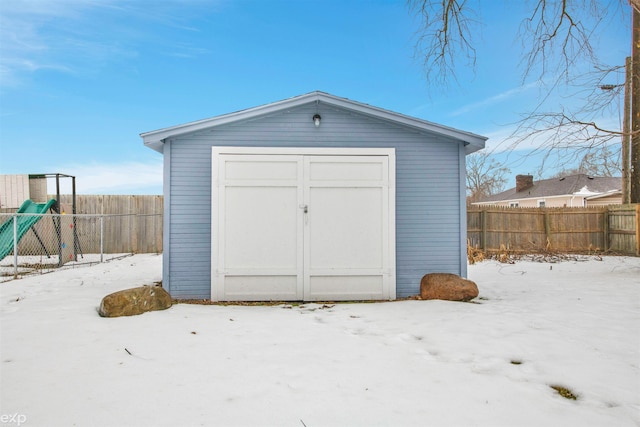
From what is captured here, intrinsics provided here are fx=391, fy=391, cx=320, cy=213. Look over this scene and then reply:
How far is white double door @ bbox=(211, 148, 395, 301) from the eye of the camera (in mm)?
5824

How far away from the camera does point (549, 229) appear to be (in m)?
13.7

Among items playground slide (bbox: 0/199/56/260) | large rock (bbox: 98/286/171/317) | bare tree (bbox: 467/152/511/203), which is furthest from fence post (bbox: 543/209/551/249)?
playground slide (bbox: 0/199/56/260)

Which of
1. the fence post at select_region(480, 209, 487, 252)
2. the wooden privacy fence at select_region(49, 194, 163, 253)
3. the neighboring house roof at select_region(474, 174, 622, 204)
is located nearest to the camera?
the wooden privacy fence at select_region(49, 194, 163, 253)

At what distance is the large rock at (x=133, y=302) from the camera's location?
15.1ft

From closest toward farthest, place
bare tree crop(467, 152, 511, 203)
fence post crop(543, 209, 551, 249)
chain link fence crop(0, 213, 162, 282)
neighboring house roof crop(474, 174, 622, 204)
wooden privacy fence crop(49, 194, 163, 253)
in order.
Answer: chain link fence crop(0, 213, 162, 282) → wooden privacy fence crop(49, 194, 163, 253) → fence post crop(543, 209, 551, 249) → neighboring house roof crop(474, 174, 622, 204) → bare tree crop(467, 152, 511, 203)

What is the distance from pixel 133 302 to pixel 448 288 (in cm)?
426

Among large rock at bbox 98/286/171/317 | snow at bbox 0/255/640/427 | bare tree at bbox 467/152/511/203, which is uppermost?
bare tree at bbox 467/152/511/203

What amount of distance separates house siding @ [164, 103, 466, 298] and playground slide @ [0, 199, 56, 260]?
208 inches

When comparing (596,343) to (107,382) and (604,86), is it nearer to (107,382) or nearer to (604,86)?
(107,382)

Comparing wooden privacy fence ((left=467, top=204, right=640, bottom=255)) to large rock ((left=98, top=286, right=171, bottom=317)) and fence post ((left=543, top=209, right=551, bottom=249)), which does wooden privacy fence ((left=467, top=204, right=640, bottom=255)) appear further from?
large rock ((left=98, top=286, right=171, bottom=317))

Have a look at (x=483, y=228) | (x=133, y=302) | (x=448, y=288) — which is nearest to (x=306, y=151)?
(x=448, y=288)

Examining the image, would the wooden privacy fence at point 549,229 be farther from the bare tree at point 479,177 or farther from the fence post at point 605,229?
the bare tree at point 479,177

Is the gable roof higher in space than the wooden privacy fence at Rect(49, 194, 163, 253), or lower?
higher

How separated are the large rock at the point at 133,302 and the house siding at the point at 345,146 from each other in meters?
0.76
